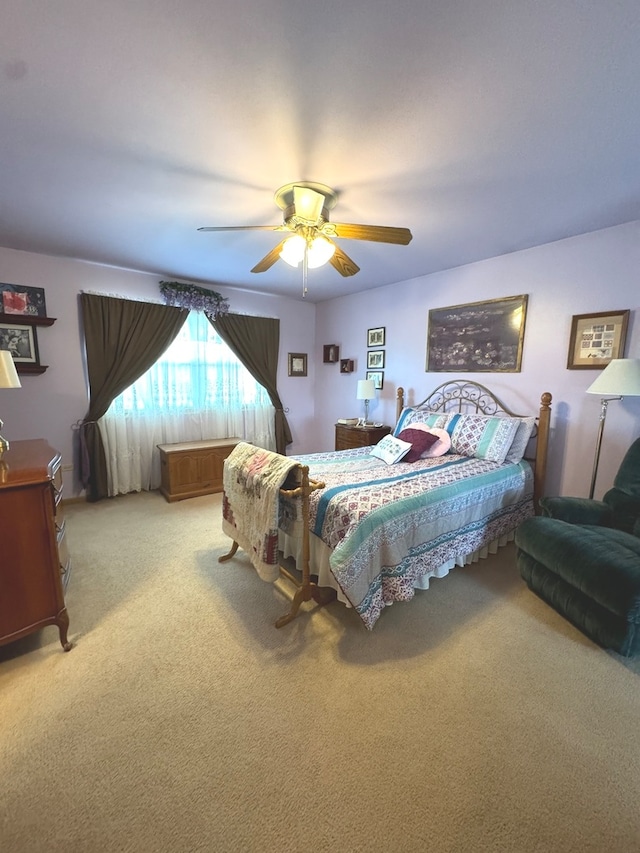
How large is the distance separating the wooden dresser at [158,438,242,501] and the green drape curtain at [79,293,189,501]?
66 centimetres

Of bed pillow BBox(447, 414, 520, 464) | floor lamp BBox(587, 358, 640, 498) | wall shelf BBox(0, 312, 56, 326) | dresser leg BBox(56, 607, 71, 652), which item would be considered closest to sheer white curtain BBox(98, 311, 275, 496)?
wall shelf BBox(0, 312, 56, 326)

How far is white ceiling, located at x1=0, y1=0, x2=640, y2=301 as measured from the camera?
3.59ft

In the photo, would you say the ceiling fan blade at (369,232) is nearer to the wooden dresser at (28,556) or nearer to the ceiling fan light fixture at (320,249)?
the ceiling fan light fixture at (320,249)

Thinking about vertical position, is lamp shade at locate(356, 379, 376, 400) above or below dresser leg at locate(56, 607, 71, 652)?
above

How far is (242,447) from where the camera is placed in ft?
7.75

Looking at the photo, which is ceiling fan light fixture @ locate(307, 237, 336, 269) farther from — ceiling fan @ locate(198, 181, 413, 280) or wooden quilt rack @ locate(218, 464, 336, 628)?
wooden quilt rack @ locate(218, 464, 336, 628)

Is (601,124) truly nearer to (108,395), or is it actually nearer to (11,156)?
(11,156)

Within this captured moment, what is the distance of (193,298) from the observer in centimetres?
410

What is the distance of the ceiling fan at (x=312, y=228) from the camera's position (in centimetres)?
193

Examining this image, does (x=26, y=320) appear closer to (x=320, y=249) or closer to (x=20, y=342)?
(x=20, y=342)

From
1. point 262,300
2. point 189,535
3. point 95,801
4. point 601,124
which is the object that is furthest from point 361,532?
point 262,300

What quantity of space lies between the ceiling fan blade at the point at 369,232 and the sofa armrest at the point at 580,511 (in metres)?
2.06

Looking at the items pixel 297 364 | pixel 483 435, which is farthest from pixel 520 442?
pixel 297 364

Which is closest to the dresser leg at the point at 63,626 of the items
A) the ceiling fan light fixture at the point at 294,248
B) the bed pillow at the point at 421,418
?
the ceiling fan light fixture at the point at 294,248
